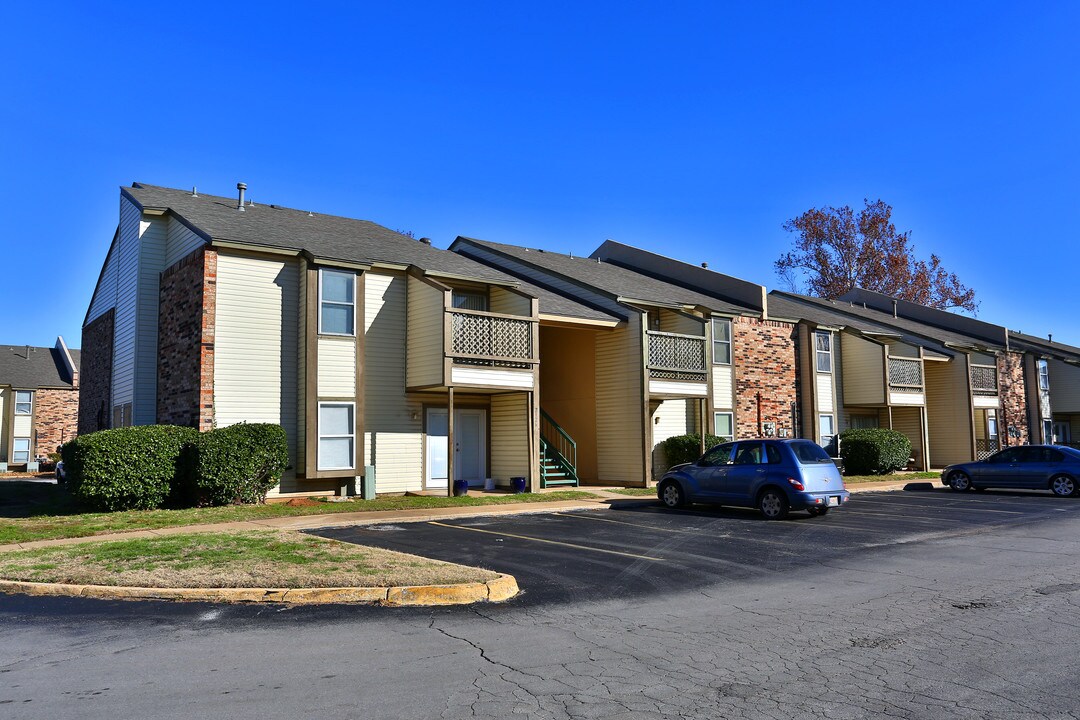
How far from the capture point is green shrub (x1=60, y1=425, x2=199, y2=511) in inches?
640

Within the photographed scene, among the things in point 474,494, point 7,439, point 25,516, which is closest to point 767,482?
point 474,494

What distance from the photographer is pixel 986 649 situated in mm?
6676

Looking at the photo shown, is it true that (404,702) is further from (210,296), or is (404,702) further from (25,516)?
(210,296)

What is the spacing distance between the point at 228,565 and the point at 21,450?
45.1m

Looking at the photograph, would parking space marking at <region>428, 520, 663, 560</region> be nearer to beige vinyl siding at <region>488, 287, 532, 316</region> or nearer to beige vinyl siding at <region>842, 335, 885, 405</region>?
beige vinyl siding at <region>488, 287, 532, 316</region>

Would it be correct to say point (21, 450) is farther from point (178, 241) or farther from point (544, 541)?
point (544, 541)

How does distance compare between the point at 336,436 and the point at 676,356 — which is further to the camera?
the point at 676,356

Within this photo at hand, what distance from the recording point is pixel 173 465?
1730 cm

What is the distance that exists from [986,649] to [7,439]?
5205 cm

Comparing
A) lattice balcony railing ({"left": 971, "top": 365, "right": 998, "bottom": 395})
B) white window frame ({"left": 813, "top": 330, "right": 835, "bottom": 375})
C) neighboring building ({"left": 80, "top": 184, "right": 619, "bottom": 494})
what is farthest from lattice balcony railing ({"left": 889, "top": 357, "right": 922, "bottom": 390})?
neighboring building ({"left": 80, "top": 184, "right": 619, "bottom": 494})

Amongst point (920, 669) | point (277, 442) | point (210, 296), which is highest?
point (210, 296)

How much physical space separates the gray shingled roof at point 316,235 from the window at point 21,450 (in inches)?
1182

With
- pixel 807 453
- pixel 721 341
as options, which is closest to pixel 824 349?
pixel 721 341

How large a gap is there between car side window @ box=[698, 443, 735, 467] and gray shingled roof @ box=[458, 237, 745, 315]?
352 inches
